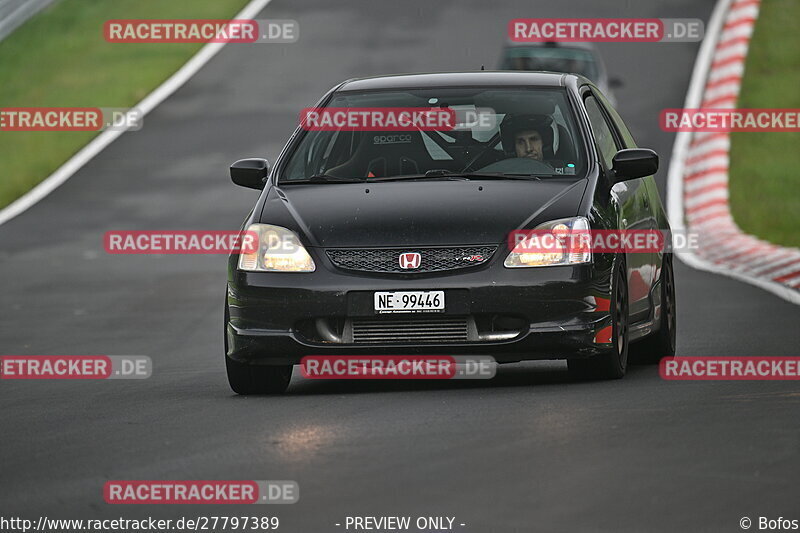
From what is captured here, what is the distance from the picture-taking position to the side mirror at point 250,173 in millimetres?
10945

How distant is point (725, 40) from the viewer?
34.4 m

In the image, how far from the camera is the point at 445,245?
9.65m

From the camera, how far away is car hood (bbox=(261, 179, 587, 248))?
31.8 ft

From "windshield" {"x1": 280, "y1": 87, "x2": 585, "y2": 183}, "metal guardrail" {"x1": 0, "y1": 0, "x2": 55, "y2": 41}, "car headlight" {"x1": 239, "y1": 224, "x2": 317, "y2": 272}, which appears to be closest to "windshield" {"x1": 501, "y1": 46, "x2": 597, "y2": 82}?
"metal guardrail" {"x1": 0, "y1": 0, "x2": 55, "y2": 41}

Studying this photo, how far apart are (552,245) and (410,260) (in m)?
0.73

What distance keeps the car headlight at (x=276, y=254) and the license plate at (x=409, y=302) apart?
0.41 meters

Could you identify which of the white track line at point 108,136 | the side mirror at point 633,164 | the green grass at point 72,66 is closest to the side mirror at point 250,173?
the side mirror at point 633,164

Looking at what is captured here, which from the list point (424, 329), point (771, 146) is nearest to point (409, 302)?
point (424, 329)

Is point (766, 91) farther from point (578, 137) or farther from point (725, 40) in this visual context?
point (578, 137)

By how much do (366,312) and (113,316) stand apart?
669cm

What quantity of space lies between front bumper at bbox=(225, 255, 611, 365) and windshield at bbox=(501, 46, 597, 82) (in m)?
21.6

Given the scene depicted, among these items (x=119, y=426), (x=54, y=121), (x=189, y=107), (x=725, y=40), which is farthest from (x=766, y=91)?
(x=119, y=426)

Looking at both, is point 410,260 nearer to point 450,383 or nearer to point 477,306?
point 477,306

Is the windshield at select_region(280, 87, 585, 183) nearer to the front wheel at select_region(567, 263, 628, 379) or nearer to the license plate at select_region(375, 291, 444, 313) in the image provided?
the front wheel at select_region(567, 263, 628, 379)
